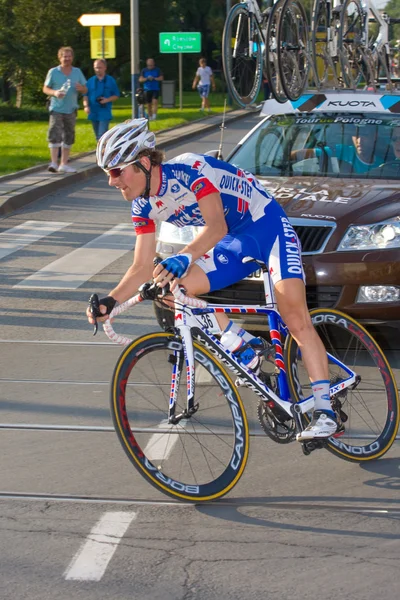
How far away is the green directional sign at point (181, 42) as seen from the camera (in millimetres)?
35812

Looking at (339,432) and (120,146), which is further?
(339,432)

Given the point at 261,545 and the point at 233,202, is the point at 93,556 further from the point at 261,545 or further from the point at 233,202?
the point at 233,202

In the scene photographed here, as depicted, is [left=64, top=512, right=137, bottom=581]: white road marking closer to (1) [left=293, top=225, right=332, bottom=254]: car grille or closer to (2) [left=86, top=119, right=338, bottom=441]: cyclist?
(2) [left=86, top=119, right=338, bottom=441]: cyclist

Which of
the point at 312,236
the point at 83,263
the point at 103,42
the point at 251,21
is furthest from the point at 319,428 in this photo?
the point at 103,42

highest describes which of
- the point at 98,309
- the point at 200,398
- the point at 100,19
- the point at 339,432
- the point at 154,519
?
the point at 100,19

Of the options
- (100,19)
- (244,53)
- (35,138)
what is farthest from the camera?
(35,138)

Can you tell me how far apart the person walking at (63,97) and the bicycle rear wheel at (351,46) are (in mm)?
6858

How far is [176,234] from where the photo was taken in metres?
7.61

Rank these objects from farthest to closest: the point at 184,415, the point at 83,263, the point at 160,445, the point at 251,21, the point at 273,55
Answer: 1. the point at 83,263
2. the point at 251,21
3. the point at 273,55
4. the point at 184,415
5. the point at 160,445

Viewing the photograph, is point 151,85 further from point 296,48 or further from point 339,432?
point 339,432

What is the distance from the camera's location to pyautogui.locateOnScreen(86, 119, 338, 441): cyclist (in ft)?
15.9

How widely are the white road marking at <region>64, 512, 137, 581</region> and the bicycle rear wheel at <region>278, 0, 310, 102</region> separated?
17.7 feet

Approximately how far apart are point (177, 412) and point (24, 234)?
8.38 meters

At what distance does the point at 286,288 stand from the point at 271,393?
1.57 feet
